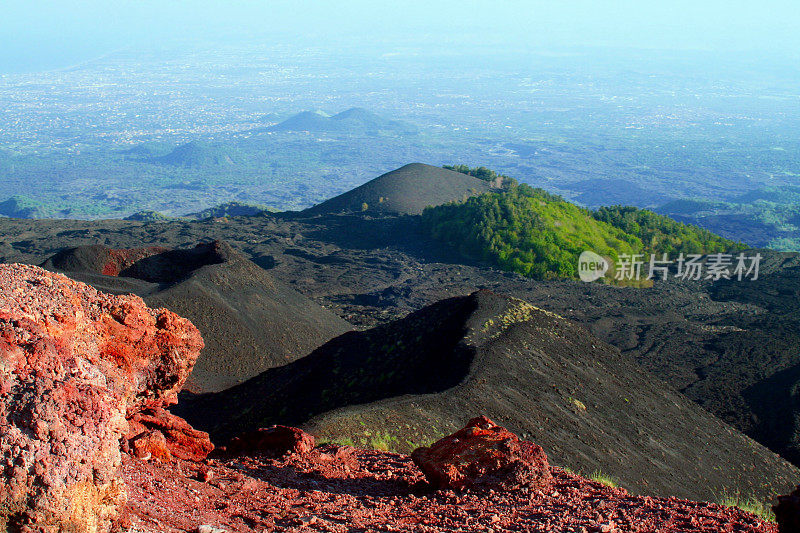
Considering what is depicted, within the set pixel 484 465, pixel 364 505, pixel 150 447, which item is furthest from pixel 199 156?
pixel 364 505

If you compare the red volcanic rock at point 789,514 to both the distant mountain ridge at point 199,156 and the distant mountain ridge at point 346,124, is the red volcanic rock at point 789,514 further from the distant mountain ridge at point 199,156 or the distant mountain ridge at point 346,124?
the distant mountain ridge at point 346,124

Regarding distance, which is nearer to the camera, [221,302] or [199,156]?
[221,302]

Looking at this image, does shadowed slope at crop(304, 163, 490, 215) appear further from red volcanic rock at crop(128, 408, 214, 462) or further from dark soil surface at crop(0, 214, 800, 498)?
red volcanic rock at crop(128, 408, 214, 462)

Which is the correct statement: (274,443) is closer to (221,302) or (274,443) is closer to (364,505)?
(364,505)

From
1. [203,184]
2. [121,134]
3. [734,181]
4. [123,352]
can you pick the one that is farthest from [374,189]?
[121,134]

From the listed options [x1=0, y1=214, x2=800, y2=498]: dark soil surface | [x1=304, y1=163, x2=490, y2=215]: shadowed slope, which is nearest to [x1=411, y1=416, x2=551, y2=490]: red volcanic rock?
[x1=0, y1=214, x2=800, y2=498]: dark soil surface

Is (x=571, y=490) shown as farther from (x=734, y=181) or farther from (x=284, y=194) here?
(x=734, y=181)
